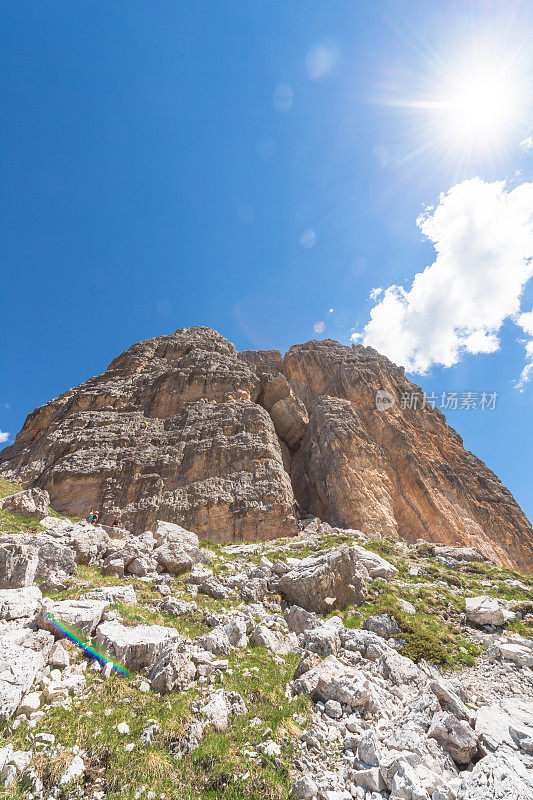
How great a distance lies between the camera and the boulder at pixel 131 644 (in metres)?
7.64

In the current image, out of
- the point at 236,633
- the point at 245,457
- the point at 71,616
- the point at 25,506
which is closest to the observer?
the point at 71,616

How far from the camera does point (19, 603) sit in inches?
331

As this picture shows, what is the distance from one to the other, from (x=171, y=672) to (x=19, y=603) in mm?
4460

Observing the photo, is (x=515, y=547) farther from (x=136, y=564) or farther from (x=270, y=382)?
(x=136, y=564)

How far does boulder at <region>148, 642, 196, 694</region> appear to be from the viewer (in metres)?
7.12

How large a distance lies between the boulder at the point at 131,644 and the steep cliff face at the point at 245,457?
77.3ft

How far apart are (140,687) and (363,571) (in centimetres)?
1498

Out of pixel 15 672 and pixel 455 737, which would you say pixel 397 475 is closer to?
pixel 455 737

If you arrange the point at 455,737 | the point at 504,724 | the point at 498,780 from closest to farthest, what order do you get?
1. the point at 498,780
2. the point at 455,737
3. the point at 504,724

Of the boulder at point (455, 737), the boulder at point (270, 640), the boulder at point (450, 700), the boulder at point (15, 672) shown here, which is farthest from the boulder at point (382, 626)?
the boulder at point (15, 672)

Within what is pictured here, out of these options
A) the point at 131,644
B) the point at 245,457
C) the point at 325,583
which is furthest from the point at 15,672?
the point at 245,457

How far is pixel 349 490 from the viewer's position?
39.5 meters

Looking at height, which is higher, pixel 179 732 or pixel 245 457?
pixel 245 457

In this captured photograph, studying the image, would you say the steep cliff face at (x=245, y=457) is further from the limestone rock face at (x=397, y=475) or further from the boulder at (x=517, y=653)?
the boulder at (x=517, y=653)
